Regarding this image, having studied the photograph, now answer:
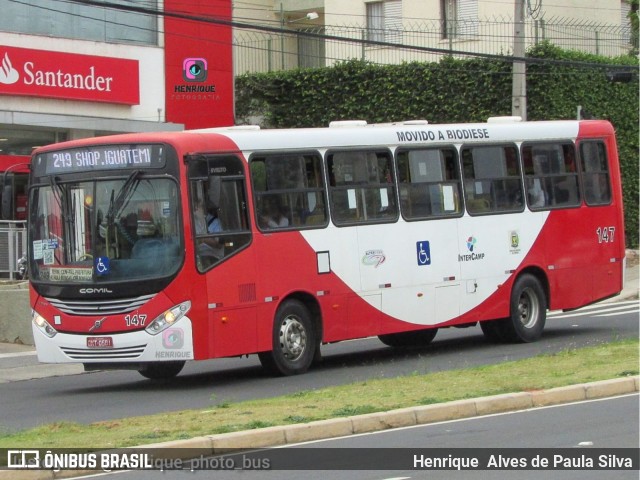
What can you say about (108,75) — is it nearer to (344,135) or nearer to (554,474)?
(344,135)

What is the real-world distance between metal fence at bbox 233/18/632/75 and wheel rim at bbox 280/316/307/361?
17.6 m

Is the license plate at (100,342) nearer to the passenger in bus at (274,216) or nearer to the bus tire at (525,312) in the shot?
the passenger in bus at (274,216)

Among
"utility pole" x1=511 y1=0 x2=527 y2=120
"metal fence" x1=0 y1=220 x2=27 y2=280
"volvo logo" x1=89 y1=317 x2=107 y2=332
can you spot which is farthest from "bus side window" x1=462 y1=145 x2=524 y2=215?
"metal fence" x1=0 y1=220 x2=27 y2=280

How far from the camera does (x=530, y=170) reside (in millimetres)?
20250

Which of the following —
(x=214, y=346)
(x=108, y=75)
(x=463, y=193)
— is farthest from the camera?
(x=108, y=75)

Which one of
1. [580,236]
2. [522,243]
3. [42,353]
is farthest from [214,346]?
[580,236]

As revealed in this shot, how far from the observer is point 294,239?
661 inches

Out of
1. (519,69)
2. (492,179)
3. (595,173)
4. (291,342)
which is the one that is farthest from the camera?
(519,69)

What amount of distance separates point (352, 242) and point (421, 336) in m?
3.59

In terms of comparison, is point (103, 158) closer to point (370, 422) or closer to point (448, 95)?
point (370, 422)

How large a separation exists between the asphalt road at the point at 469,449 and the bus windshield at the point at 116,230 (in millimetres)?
5023

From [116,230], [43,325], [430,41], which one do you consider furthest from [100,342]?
[430,41]

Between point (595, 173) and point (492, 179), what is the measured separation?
265 centimetres

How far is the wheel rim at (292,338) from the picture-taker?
1664cm
